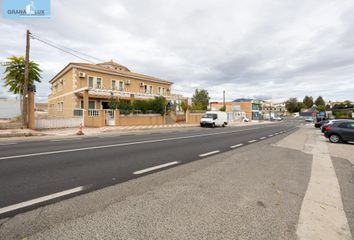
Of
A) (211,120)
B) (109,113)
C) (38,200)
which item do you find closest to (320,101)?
(211,120)

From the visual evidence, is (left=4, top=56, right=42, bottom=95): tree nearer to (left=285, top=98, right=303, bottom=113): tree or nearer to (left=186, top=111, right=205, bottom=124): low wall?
(left=186, top=111, right=205, bottom=124): low wall

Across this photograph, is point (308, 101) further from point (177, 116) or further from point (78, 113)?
point (78, 113)

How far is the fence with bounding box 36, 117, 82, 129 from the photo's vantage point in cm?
1844

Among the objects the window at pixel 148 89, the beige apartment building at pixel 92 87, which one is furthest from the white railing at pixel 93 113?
the window at pixel 148 89

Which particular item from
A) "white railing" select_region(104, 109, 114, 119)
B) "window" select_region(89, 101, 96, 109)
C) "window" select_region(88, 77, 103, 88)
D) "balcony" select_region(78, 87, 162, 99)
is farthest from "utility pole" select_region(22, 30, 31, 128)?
"window" select_region(88, 77, 103, 88)

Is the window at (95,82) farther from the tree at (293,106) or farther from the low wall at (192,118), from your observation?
the tree at (293,106)

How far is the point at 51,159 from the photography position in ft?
21.0

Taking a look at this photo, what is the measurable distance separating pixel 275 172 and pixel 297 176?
1.70 ft

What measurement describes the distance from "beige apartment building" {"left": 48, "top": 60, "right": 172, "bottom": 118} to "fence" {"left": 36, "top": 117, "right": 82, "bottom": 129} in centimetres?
118

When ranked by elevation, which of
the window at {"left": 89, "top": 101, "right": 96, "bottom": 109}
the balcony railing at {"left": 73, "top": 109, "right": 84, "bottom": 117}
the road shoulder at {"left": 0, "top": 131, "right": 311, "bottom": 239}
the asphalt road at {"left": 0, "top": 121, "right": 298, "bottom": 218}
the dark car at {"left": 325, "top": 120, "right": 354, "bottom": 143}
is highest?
the window at {"left": 89, "top": 101, "right": 96, "bottom": 109}

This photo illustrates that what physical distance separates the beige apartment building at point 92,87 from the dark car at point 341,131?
22.8 meters

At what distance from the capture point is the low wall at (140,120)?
2415 centimetres

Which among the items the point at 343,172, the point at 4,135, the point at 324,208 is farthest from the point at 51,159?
the point at 4,135

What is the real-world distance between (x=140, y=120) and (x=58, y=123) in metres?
9.60
